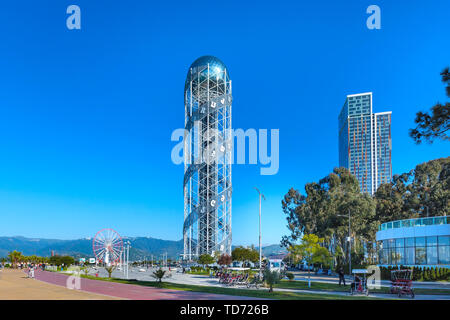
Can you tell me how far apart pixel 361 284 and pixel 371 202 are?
42135 mm

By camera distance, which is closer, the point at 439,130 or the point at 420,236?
the point at 439,130

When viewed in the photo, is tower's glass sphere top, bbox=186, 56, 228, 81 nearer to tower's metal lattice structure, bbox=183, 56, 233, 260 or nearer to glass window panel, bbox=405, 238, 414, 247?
tower's metal lattice structure, bbox=183, 56, 233, 260

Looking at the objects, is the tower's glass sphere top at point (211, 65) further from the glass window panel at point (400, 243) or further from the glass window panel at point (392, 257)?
the glass window panel at point (400, 243)

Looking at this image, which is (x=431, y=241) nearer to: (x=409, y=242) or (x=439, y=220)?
(x=439, y=220)

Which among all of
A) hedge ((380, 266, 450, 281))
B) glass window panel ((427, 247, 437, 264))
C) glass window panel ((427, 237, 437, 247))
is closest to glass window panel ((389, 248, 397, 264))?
glass window panel ((427, 247, 437, 264))

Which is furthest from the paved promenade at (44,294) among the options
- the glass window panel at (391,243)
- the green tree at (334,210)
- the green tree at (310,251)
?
the green tree at (334,210)

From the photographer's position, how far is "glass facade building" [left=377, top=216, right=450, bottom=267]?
1660 inches

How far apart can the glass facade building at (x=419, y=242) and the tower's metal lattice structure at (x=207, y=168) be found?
Answer: 38.5m

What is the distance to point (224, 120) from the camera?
277 feet

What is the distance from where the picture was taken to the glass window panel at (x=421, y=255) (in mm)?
43719

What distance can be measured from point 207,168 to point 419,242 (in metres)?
47.5

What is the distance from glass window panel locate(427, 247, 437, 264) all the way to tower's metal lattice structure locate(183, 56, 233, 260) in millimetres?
43852
